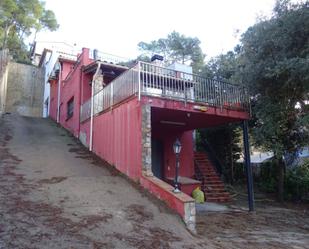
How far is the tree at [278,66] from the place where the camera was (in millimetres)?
8141

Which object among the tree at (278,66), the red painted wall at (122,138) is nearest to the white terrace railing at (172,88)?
the red painted wall at (122,138)

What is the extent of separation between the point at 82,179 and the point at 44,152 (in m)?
3.60

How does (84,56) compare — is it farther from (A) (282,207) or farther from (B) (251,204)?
(A) (282,207)

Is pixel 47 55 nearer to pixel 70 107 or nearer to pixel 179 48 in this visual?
pixel 179 48

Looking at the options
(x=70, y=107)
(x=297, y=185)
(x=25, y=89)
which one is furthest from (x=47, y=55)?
(x=297, y=185)

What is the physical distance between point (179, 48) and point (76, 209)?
2583 centimetres

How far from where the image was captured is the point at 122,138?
9.66 metres

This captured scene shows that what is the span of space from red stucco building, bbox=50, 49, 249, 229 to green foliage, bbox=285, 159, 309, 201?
3715 millimetres

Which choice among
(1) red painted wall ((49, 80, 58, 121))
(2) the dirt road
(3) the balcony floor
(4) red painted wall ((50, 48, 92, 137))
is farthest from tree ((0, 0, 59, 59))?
(3) the balcony floor

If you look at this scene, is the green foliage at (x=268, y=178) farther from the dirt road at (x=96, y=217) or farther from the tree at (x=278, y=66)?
the tree at (x=278, y=66)

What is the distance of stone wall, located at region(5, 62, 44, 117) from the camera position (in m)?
28.8

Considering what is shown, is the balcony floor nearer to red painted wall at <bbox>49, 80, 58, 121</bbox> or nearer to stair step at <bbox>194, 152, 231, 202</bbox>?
stair step at <bbox>194, 152, 231, 202</bbox>

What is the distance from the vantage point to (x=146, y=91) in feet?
28.7

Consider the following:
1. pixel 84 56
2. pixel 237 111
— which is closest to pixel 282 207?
pixel 237 111
